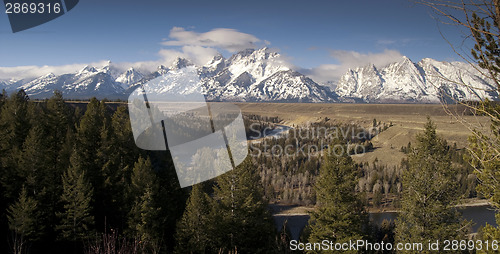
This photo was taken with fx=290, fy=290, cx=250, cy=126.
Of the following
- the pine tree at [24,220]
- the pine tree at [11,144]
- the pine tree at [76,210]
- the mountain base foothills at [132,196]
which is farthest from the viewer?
the pine tree at [11,144]

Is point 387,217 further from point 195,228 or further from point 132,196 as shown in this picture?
point 132,196

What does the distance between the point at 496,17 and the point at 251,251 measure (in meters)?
14.1

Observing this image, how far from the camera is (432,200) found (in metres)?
12.9

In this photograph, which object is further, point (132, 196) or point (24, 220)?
point (132, 196)

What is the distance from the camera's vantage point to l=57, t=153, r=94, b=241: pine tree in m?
15.4

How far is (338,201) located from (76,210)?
1346 centimetres

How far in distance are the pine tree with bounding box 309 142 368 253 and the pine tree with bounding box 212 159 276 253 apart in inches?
123

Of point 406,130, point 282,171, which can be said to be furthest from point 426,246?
point 406,130

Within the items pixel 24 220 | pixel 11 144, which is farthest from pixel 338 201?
pixel 11 144

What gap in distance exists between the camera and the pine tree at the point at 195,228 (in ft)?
50.8

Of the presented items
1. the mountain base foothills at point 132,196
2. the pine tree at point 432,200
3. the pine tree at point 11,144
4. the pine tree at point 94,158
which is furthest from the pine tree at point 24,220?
the pine tree at point 432,200

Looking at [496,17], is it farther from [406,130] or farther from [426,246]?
[406,130]

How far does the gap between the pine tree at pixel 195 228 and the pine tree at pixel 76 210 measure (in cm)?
479

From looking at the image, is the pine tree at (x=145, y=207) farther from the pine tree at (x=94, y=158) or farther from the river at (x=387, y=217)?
the river at (x=387, y=217)
